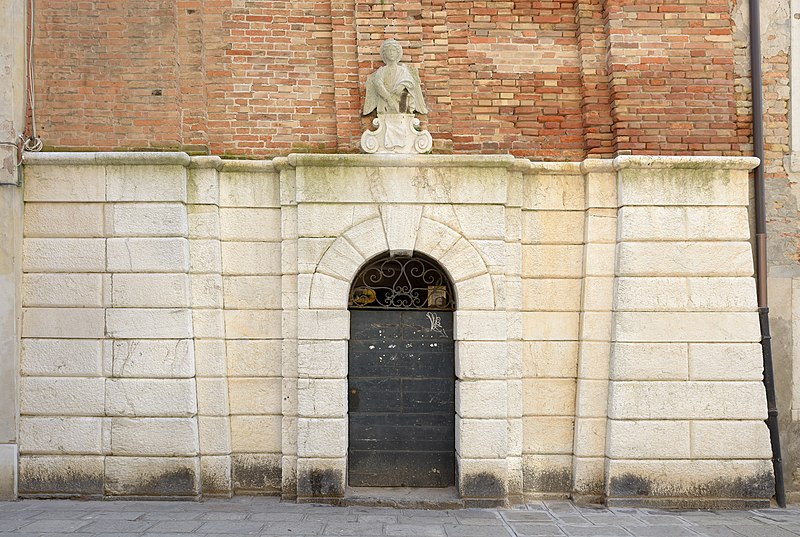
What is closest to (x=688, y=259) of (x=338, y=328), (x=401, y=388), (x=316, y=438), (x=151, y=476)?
(x=401, y=388)

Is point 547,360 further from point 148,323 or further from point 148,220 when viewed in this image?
point 148,220

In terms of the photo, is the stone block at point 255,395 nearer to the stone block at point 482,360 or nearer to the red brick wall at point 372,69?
the stone block at point 482,360

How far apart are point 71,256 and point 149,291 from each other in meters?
0.88

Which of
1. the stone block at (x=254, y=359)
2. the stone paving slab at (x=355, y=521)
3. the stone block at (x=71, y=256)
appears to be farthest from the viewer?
the stone block at (x=254, y=359)

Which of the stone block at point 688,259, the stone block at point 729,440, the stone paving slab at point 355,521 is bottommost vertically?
the stone paving slab at point 355,521

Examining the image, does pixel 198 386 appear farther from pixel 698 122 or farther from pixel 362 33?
pixel 698 122

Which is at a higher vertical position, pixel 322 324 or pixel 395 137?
pixel 395 137

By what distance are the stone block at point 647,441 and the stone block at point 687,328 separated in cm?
87

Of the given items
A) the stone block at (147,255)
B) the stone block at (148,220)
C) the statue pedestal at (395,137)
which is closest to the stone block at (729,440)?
the statue pedestal at (395,137)

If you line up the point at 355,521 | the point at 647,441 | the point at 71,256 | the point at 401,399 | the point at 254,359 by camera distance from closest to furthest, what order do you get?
1. the point at 355,521
2. the point at 647,441
3. the point at 71,256
4. the point at 254,359
5. the point at 401,399

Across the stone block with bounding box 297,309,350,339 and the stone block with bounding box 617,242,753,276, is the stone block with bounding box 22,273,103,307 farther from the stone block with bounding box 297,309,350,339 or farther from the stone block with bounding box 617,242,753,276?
the stone block with bounding box 617,242,753,276

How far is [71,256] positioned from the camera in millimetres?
6355

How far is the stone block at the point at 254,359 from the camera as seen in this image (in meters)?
6.45

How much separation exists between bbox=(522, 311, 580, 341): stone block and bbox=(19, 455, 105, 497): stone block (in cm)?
450
